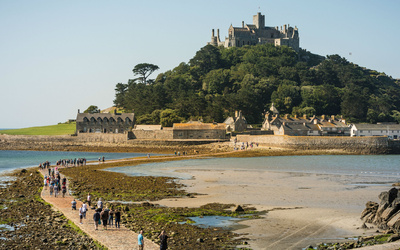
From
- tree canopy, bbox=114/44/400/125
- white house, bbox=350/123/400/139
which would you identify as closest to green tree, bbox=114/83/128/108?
tree canopy, bbox=114/44/400/125

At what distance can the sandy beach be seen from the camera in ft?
52.9

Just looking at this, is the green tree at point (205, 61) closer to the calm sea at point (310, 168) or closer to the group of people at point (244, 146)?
the group of people at point (244, 146)

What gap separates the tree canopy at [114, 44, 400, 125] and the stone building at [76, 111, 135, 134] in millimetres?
2487

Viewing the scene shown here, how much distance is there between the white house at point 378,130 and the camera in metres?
67.5

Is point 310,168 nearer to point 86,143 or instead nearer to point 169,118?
point 169,118

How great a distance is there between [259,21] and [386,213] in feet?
412

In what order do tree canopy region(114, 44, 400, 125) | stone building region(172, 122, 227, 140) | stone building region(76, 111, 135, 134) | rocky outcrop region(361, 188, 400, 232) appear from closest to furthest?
rocky outcrop region(361, 188, 400, 232) → stone building region(172, 122, 227, 140) → stone building region(76, 111, 135, 134) → tree canopy region(114, 44, 400, 125)

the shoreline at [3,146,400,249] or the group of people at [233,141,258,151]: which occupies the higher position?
the group of people at [233,141,258,151]

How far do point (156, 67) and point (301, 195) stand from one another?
101951mm

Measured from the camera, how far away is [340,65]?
117500mm

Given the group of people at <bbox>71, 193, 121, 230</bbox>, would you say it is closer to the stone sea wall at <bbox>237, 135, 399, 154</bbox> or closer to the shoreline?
the shoreline

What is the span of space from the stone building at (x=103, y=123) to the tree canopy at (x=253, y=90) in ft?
8.16

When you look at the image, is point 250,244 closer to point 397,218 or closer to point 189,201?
point 397,218

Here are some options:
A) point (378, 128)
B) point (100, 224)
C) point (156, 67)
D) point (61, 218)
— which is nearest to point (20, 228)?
point (61, 218)
